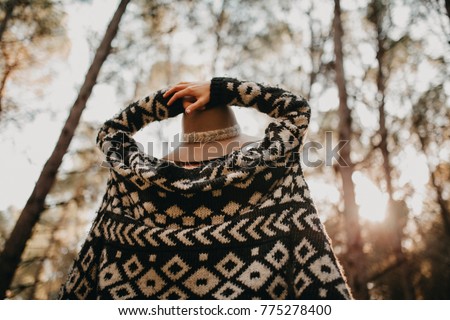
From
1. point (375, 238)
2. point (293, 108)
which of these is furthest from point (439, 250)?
point (293, 108)

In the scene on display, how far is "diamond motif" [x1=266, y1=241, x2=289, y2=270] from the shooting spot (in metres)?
0.73

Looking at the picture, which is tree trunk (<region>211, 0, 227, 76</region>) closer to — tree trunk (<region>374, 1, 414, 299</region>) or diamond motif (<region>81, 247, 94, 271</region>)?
tree trunk (<region>374, 1, 414, 299</region>)

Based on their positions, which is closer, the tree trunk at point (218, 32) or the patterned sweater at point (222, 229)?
the patterned sweater at point (222, 229)

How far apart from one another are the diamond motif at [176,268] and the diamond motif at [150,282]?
0.03 m

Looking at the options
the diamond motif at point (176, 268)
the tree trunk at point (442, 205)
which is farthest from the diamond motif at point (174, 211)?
the tree trunk at point (442, 205)

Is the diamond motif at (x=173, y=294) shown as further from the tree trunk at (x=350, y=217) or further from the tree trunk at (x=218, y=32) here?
the tree trunk at (x=218, y=32)

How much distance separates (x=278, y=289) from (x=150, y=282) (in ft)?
1.03

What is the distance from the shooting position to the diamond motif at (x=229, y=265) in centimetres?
75

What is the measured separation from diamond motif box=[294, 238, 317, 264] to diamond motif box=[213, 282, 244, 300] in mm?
153

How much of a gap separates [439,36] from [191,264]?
216 inches

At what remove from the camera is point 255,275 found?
2.41 feet

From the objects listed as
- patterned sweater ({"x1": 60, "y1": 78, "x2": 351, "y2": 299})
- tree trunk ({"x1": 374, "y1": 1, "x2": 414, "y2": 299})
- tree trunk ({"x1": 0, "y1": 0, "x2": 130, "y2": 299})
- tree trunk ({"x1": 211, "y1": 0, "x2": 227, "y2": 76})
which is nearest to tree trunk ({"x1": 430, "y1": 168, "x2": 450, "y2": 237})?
tree trunk ({"x1": 374, "y1": 1, "x2": 414, "y2": 299})

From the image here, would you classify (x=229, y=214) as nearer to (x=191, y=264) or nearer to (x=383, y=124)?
(x=191, y=264)

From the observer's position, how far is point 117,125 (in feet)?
3.18
